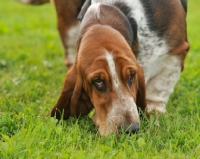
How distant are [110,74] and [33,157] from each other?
0.82 meters

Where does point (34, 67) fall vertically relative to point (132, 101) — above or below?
below

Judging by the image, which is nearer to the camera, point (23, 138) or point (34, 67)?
point (23, 138)

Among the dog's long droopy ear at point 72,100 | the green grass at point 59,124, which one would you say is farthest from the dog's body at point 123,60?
the green grass at point 59,124

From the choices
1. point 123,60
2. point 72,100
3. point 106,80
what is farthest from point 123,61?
point 72,100

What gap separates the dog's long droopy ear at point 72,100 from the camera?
3900 millimetres

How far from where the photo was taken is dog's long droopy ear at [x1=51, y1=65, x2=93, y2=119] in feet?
12.8

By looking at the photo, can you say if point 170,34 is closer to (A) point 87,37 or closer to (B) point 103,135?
(A) point 87,37

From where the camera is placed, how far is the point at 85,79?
374 cm

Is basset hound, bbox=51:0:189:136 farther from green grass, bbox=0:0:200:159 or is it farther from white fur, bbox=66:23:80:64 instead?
white fur, bbox=66:23:80:64

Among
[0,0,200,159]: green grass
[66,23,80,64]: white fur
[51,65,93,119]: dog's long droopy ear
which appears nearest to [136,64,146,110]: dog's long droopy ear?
[0,0,200,159]: green grass

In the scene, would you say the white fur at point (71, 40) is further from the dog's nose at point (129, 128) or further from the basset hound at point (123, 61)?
the dog's nose at point (129, 128)

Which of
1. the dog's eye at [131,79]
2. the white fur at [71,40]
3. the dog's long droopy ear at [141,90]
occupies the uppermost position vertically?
the dog's eye at [131,79]

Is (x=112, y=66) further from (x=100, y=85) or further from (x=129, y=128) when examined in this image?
(x=129, y=128)

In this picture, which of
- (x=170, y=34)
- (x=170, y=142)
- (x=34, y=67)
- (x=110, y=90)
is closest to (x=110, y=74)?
(x=110, y=90)
